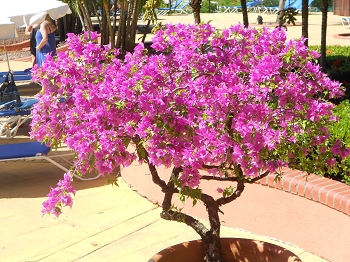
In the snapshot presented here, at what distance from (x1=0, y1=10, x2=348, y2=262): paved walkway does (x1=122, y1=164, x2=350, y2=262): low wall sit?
0.09m

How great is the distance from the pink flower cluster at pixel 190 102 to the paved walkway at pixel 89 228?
1936 millimetres

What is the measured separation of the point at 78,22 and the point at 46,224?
869 inches

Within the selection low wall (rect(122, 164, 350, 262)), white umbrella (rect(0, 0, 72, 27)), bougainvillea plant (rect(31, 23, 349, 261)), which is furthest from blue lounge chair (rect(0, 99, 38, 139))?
bougainvillea plant (rect(31, 23, 349, 261))

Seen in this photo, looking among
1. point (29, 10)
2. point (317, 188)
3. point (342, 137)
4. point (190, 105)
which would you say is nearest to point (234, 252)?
point (317, 188)

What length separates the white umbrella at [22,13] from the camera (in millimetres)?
10188

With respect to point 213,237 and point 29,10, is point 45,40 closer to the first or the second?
point 29,10

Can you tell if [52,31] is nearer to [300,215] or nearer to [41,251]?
[41,251]

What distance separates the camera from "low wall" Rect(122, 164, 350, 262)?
489 cm

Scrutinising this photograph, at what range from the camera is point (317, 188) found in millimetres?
5055

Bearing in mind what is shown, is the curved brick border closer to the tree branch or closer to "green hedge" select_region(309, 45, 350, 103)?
the tree branch

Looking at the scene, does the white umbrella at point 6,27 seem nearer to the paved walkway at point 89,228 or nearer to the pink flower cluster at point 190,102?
the paved walkway at point 89,228

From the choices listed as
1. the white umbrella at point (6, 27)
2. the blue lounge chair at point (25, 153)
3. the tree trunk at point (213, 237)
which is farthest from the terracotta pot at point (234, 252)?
the white umbrella at point (6, 27)

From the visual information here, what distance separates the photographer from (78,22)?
27297mm

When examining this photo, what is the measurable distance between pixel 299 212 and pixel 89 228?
199 centimetres
